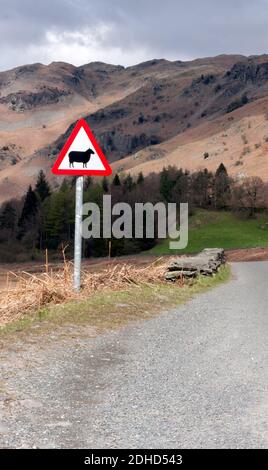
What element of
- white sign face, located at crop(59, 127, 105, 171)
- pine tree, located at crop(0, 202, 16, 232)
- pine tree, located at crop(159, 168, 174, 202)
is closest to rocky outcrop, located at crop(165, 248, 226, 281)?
white sign face, located at crop(59, 127, 105, 171)

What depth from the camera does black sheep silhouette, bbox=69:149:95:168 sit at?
1002 centimetres

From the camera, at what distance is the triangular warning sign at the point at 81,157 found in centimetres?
1000

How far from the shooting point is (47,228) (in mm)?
84938

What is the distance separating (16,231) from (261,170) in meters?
42.9

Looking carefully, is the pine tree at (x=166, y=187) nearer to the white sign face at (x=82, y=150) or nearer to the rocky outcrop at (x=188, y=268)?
the rocky outcrop at (x=188, y=268)

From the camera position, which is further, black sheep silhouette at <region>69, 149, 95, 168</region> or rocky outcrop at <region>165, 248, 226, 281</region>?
rocky outcrop at <region>165, 248, 226, 281</region>

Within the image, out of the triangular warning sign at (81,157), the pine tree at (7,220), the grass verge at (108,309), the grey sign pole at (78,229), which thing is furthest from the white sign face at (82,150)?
the pine tree at (7,220)

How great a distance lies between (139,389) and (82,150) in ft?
18.6

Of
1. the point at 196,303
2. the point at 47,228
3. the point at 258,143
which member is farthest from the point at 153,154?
the point at 196,303

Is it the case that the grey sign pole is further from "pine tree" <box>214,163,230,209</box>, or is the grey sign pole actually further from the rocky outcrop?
"pine tree" <box>214,163,230,209</box>

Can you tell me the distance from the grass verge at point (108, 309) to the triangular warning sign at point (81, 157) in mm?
2293

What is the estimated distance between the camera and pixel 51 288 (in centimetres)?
971

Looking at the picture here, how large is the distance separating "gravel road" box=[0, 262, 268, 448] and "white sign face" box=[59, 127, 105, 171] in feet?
10.1
